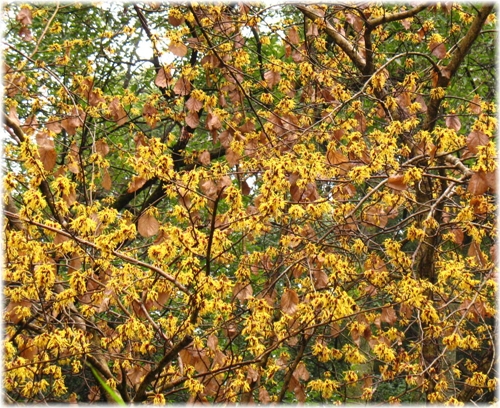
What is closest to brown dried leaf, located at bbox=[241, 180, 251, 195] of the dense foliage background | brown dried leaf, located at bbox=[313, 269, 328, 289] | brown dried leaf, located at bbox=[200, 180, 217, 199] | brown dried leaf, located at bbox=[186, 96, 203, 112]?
the dense foliage background

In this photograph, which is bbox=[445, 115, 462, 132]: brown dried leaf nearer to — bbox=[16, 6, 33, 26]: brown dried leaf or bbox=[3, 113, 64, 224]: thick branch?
bbox=[3, 113, 64, 224]: thick branch

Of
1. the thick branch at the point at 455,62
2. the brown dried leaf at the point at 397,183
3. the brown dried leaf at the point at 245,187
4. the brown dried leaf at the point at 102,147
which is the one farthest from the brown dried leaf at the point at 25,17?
the thick branch at the point at 455,62

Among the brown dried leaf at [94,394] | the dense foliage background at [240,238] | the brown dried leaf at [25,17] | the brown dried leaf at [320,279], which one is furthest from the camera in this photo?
the brown dried leaf at [94,394]

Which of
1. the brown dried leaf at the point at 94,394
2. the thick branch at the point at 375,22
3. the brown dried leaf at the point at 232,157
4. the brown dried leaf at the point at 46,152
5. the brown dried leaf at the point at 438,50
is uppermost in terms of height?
the thick branch at the point at 375,22

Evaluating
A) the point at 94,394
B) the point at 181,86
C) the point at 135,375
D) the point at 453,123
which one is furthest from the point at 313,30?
the point at 94,394

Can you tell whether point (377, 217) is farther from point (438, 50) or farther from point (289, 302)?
point (438, 50)

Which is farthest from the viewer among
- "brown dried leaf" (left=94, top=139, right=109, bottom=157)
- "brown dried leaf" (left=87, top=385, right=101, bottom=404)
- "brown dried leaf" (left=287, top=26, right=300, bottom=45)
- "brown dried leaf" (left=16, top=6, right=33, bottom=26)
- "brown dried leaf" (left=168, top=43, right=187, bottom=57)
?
"brown dried leaf" (left=287, top=26, right=300, bottom=45)

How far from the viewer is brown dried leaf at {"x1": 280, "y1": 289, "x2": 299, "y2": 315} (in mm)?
3479

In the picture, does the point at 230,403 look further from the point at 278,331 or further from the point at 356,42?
the point at 356,42

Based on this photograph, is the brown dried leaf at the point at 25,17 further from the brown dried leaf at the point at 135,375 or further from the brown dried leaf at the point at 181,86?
the brown dried leaf at the point at 135,375

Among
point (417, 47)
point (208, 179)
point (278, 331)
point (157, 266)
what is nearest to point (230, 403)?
point (278, 331)

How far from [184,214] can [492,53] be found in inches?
189

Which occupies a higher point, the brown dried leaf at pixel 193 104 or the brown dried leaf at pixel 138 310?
the brown dried leaf at pixel 193 104

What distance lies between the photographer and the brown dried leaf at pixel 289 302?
11.4 ft
